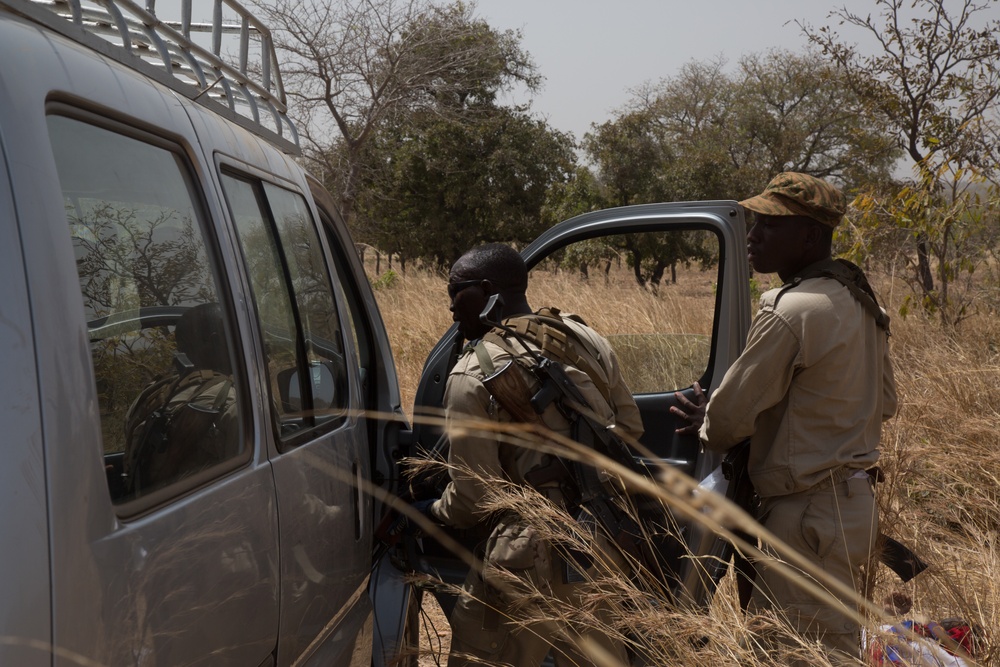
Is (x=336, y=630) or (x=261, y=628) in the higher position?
(x=261, y=628)

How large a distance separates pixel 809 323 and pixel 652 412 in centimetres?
97

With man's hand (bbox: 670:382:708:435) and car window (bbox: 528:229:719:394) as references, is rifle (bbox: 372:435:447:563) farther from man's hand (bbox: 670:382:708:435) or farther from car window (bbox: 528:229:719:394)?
car window (bbox: 528:229:719:394)

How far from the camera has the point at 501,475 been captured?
97.1 inches

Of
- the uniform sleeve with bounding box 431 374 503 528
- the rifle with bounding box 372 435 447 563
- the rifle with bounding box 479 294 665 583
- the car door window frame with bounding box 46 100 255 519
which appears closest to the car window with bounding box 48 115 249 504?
the car door window frame with bounding box 46 100 255 519

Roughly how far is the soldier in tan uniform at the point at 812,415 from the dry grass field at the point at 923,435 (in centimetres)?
15

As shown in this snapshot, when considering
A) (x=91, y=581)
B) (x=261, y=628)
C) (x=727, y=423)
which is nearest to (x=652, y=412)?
(x=727, y=423)

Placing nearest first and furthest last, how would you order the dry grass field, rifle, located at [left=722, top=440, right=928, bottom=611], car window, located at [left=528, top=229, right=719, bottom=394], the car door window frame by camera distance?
the car door window frame → the dry grass field → rifle, located at [left=722, top=440, right=928, bottom=611] → car window, located at [left=528, top=229, right=719, bottom=394]

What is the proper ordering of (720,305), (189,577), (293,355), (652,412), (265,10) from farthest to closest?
(265,10) → (652,412) → (720,305) → (293,355) → (189,577)

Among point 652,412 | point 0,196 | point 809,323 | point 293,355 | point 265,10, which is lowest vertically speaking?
point 652,412

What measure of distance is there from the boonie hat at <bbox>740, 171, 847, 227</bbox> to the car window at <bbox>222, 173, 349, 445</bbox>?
128cm

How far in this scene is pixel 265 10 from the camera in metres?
13.6

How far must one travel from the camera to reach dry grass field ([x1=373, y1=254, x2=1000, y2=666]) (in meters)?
2.14

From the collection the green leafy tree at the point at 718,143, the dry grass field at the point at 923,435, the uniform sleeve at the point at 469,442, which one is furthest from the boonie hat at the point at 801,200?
the green leafy tree at the point at 718,143

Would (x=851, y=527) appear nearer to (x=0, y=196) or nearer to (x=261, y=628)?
(x=261, y=628)
